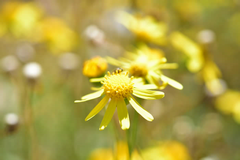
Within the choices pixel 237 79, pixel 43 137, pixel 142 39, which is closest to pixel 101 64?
pixel 142 39

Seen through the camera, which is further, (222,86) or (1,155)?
(222,86)

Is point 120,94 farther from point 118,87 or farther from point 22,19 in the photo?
point 22,19

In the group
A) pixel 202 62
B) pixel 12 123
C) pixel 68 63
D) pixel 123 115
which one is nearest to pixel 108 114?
pixel 123 115

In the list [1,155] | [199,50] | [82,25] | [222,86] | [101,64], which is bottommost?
[1,155]

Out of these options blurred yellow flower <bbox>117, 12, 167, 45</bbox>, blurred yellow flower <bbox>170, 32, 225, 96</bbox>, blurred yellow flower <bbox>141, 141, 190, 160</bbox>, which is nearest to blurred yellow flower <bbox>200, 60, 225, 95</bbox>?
blurred yellow flower <bbox>170, 32, 225, 96</bbox>

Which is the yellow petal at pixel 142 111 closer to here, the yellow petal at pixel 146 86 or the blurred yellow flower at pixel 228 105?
the yellow petal at pixel 146 86

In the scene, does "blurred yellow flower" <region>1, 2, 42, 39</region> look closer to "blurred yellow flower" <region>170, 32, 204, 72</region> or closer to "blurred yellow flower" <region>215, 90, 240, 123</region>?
"blurred yellow flower" <region>170, 32, 204, 72</region>

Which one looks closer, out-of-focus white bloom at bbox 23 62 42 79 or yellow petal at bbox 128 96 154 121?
yellow petal at bbox 128 96 154 121

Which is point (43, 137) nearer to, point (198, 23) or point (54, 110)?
point (54, 110)
